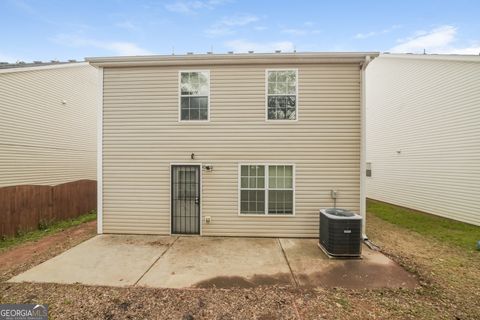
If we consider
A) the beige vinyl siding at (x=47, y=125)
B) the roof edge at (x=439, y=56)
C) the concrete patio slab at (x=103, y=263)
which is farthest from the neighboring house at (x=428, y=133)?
the beige vinyl siding at (x=47, y=125)

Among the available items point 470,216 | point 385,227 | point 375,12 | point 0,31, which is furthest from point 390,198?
point 0,31

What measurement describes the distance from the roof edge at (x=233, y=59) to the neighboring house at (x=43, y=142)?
4686 mm

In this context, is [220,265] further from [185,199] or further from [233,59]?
[233,59]

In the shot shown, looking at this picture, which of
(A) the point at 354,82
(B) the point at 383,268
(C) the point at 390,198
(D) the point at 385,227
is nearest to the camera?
(B) the point at 383,268

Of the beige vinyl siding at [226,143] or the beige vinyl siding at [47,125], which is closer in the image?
the beige vinyl siding at [226,143]

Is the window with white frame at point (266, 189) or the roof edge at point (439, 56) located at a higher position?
the roof edge at point (439, 56)

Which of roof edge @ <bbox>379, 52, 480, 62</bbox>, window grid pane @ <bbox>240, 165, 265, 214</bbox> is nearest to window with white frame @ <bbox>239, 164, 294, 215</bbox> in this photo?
window grid pane @ <bbox>240, 165, 265, 214</bbox>

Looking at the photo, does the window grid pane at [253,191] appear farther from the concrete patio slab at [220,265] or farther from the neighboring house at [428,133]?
the neighboring house at [428,133]

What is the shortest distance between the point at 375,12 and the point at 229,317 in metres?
12.6

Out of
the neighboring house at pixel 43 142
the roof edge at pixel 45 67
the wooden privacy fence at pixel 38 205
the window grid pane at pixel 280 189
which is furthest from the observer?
the roof edge at pixel 45 67

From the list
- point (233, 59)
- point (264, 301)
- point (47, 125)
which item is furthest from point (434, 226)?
point (47, 125)

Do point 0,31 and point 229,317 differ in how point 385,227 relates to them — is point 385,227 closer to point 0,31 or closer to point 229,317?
point 229,317

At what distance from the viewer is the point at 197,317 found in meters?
3.02

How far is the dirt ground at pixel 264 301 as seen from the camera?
308 centimetres
